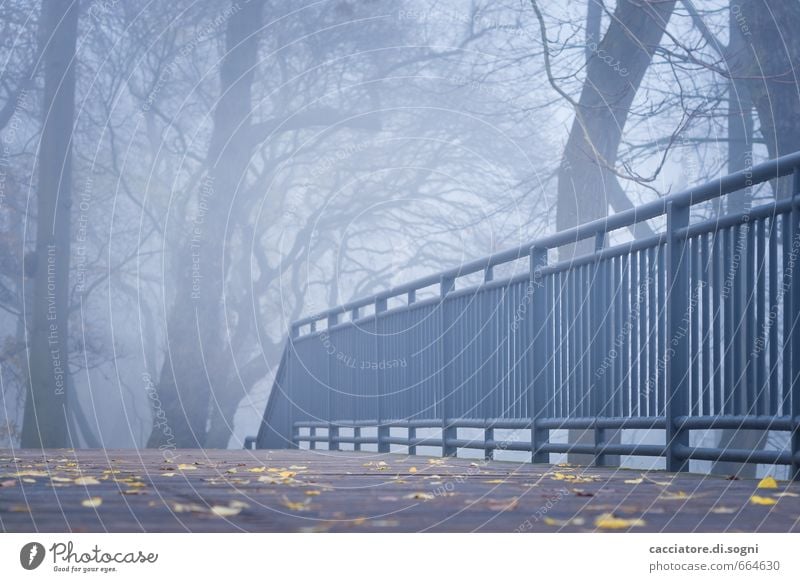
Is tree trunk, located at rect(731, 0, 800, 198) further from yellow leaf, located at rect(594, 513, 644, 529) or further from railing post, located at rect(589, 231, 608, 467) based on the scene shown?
yellow leaf, located at rect(594, 513, 644, 529)

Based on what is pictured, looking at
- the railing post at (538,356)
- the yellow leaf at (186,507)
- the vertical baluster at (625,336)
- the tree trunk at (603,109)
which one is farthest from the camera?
the tree trunk at (603,109)

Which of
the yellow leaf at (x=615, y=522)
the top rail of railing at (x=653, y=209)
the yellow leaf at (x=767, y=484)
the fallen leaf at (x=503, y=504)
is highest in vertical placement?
the top rail of railing at (x=653, y=209)

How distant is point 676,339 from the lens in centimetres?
601

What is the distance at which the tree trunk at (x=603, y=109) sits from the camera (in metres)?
14.6

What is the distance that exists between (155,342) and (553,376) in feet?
71.9

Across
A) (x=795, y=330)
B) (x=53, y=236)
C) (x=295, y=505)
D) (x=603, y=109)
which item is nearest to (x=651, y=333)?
(x=795, y=330)

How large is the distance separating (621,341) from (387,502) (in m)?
2.72

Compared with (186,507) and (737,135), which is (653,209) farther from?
(737,135)

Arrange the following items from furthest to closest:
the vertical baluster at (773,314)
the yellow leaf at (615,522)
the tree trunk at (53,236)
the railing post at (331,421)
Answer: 1. the tree trunk at (53,236)
2. the railing post at (331,421)
3. the vertical baluster at (773,314)
4. the yellow leaf at (615,522)

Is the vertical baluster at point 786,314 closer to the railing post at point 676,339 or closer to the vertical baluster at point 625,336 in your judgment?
the railing post at point 676,339

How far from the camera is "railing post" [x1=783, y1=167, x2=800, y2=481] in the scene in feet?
16.0

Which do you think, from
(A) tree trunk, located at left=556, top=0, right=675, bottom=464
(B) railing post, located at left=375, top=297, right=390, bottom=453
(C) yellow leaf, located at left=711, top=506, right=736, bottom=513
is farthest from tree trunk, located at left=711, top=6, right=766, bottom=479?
(C) yellow leaf, located at left=711, top=506, right=736, bottom=513

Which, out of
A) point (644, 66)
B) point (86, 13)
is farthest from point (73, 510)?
point (86, 13)

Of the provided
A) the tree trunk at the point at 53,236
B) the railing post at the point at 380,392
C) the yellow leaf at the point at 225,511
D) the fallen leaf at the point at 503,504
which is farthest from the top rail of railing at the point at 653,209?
the tree trunk at the point at 53,236
